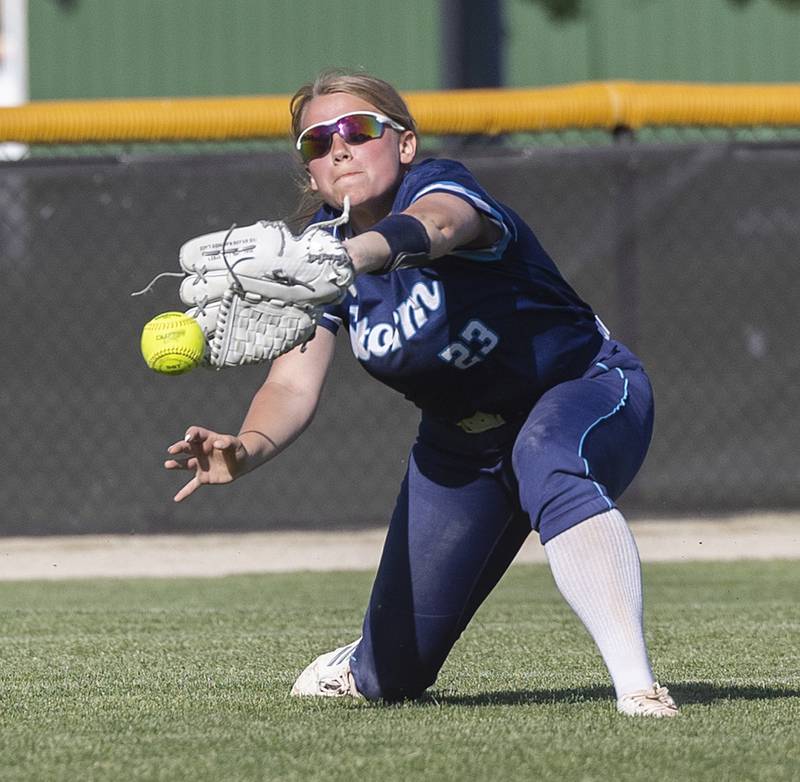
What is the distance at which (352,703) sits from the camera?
12.5ft

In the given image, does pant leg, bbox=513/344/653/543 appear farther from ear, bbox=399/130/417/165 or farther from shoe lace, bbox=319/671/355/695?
shoe lace, bbox=319/671/355/695

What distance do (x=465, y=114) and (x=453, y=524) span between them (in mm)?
4019

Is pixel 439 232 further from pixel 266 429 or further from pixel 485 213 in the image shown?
pixel 266 429

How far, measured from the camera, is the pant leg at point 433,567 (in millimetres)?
3742

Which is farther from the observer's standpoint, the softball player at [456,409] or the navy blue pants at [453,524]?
the navy blue pants at [453,524]

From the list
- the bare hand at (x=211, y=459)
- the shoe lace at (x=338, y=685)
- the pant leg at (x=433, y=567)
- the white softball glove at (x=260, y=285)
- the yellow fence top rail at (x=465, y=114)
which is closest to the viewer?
the white softball glove at (x=260, y=285)

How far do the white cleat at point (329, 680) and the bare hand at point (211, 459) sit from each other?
0.66 meters

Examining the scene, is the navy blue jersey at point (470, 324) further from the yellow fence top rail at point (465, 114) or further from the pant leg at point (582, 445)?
the yellow fence top rail at point (465, 114)

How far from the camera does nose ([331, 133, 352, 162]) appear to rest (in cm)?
352

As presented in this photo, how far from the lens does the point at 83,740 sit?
10.7ft

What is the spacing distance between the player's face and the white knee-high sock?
85cm

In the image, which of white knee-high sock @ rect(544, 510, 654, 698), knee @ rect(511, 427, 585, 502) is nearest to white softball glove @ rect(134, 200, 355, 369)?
knee @ rect(511, 427, 585, 502)

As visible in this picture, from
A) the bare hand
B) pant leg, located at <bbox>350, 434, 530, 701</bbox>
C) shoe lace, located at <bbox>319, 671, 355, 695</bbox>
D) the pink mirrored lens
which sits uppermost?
the pink mirrored lens

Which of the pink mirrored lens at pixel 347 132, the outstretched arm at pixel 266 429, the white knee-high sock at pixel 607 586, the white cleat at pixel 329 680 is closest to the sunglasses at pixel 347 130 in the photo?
the pink mirrored lens at pixel 347 132
